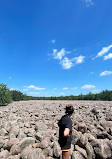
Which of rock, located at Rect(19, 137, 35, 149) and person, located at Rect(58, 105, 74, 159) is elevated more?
person, located at Rect(58, 105, 74, 159)

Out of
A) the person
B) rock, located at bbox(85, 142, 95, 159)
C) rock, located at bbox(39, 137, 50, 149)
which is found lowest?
rock, located at bbox(85, 142, 95, 159)

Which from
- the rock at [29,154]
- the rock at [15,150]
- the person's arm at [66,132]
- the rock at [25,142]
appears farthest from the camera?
the rock at [25,142]

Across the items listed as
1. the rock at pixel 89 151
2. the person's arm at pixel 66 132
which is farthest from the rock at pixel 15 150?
the rock at pixel 89 151

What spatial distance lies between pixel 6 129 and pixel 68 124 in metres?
3.73

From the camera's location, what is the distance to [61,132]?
8.41 feet

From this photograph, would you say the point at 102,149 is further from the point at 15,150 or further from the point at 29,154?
the point at 15,150

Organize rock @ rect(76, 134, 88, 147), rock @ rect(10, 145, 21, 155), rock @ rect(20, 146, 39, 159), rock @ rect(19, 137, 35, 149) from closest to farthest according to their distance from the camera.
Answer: rock @ rect(20, 146, 39, 159) → rock @ rect(10, 145, 21, 155) → rock @ rect(19, 137, 35, 149) → rock @ rect(76, 134, 88, 147)

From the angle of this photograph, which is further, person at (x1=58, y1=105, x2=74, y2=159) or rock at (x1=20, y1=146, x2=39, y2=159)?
rock at (x1=20, y1=146, x2=39, y2=159)

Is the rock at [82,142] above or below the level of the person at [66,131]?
below

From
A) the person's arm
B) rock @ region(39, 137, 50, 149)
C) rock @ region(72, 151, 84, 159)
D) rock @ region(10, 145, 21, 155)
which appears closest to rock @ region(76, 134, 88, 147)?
rock @ region(72, 151, 84, 159)

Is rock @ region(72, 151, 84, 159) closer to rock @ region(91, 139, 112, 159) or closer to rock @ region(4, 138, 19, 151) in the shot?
rock @ region(91, 139, 112, 159)

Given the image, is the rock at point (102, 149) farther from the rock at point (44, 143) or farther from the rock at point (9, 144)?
the rock at point (9, 144)

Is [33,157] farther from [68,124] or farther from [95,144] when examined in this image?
[95,144]

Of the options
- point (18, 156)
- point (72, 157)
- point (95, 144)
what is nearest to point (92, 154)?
point (95, 144)
